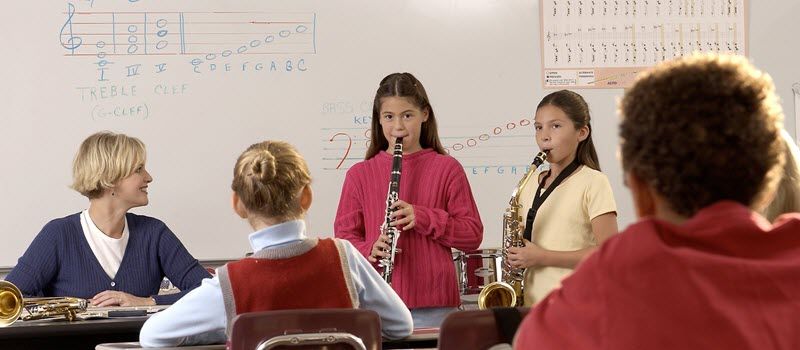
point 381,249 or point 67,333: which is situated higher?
point 381,249

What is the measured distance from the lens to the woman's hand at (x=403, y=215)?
3.17 m

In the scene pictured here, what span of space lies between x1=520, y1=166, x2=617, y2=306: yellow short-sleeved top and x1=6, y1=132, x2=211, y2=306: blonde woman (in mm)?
1010

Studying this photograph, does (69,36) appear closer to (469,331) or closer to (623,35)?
(623,35)

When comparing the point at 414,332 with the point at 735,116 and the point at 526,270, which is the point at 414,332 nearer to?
the point at 526,270

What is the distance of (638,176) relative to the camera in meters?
1.21

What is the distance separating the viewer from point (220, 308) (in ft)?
7.22

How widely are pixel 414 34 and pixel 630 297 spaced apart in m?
3.33

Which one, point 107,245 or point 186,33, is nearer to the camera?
point 107,245

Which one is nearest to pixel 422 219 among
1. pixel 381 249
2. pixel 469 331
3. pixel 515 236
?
pixel 381 249

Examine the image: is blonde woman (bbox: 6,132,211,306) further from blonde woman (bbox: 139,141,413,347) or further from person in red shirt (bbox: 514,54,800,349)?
person in red shirt (bbox: 514,54,800,349)

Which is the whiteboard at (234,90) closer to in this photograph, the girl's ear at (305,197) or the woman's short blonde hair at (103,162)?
the woman's short blonde hair at (103,162)

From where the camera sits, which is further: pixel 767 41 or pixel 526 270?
pixel 767 41

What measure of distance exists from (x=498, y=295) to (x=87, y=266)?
4.14ft

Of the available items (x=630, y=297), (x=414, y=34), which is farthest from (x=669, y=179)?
(x=414, y=34)
